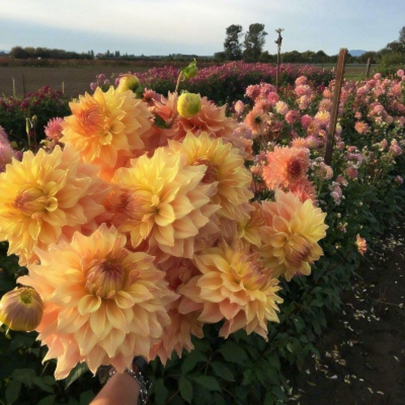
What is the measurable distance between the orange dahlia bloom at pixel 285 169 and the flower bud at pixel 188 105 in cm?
52

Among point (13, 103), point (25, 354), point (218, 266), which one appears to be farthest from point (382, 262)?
point (13, 103)

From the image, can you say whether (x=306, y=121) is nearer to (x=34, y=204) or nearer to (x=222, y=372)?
(x=222, y=372)

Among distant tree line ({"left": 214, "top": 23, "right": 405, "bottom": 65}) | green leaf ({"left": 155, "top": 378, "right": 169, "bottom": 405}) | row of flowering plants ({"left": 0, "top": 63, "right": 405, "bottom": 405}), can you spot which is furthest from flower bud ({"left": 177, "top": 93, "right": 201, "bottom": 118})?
distant tree line ({"left": 214, "top": 23, "right": 405, "bottom": 65})

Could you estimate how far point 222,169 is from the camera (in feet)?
1.79

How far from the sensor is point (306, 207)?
644 mm

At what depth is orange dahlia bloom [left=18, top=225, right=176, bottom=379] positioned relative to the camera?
1.42 feet

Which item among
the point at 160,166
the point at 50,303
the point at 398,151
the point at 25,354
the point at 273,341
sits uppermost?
the point at 160,166

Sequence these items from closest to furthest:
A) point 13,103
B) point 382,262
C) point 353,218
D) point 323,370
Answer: point 323,370
point 353,218
point 382,262
point 13,103

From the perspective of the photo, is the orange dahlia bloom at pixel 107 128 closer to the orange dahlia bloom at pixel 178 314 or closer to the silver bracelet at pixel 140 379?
the orange dahlia bloom at pixel 178 314

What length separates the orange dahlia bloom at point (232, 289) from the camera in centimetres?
52

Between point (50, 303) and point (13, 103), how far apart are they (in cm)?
678

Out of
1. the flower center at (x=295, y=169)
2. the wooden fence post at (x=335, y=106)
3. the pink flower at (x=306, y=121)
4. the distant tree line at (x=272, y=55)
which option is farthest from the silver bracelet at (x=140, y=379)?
the distant tree line at (x=272, y=55)

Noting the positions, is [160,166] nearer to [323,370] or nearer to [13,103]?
[323,370]

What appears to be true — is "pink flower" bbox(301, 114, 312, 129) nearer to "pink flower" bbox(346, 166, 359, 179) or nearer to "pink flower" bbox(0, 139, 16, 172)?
"pink flower" bbox(346, 166, 359, 179)
